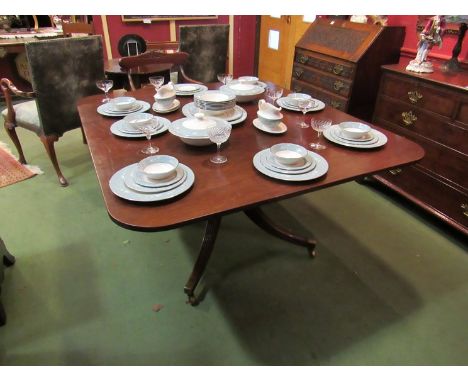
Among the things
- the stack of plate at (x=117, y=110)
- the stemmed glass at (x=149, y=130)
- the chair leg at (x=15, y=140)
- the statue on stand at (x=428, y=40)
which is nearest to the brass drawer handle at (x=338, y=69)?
the statue on stand at (x=428, y=40)

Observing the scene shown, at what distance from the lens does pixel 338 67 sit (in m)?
2.51

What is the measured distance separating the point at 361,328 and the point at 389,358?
153 mm

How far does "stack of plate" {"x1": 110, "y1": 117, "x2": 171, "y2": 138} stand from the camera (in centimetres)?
140

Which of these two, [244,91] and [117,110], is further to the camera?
[244,91]

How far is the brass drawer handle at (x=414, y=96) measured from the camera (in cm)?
204

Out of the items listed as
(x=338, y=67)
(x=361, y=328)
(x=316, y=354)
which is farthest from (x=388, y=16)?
(x=316, y=354)

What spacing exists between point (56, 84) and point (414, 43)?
257cm

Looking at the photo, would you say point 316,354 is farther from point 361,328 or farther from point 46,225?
point 46,225

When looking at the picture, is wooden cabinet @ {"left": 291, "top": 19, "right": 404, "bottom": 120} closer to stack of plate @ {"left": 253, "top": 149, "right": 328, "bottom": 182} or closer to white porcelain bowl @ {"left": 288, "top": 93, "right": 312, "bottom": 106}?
white porcelain bowl @ {"left": 288, "top": 93, "right": 312, "bottom": 106}

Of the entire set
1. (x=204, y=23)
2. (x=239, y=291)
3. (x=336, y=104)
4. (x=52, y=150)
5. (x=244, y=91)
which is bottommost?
(x=239, y=291)

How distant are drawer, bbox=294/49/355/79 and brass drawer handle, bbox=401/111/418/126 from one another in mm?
493

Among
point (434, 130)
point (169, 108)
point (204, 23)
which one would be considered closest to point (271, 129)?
point (169, 108)

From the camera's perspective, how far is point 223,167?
1.19 m

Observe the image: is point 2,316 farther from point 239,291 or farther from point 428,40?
point 428,40
